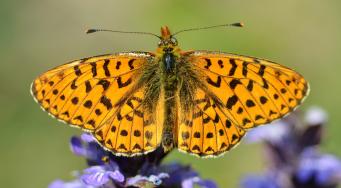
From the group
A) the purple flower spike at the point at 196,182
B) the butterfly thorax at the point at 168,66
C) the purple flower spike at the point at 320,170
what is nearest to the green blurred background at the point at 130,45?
the purple flower spike at the point at 320,170

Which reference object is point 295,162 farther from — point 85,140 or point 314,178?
point 85,140

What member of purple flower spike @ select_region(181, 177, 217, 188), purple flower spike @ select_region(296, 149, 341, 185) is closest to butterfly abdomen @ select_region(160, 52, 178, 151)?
purple flower spike @ select_region(181, 177, 217, 188)

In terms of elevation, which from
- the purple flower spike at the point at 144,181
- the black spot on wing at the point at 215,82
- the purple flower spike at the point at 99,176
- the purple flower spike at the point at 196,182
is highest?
the black spot on wing at the point at 215,82

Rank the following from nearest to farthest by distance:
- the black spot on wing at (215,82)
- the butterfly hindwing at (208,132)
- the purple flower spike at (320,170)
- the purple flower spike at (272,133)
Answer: the butterfly hindwing at (208,132), the black spot on wing at (215,82), the purple flower spike at (320,170), the purple flower spike at (272,133)

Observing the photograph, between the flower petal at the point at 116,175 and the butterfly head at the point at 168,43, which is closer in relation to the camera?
the flower petal at the point at 116,175

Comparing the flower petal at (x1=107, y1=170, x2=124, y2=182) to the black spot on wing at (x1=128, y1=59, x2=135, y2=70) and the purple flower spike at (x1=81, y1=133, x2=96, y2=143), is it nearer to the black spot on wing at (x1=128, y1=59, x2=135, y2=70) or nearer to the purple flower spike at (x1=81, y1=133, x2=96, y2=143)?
the purple flower spike at (x1=81, y1=133, x2=96, y2=143)

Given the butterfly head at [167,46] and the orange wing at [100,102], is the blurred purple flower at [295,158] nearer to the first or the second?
the butterfly head at [167,46]
